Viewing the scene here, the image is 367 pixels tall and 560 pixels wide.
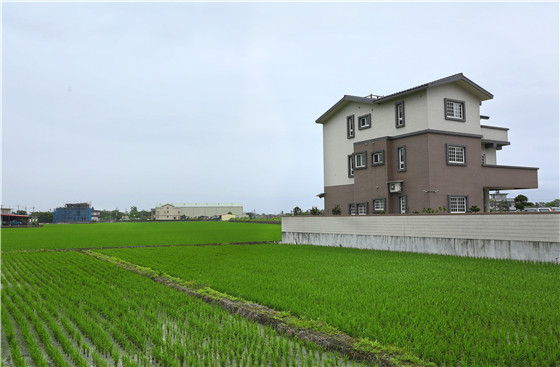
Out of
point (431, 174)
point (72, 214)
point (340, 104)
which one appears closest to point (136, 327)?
point (431, 174)

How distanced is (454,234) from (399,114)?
12.4 m

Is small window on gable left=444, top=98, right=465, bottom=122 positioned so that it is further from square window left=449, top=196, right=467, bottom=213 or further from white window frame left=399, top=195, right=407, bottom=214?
white window frame left=399, top=195, right=407, bottom=214

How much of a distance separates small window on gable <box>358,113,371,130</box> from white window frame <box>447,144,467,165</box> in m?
6.35

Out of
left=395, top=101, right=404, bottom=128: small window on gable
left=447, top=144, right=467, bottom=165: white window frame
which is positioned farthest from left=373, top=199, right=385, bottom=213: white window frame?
left=395, top=101, right=404, bottom=128: small window on gable

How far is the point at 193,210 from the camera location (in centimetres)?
15088

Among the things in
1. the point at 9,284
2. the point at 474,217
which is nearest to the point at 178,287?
the point at 9,284

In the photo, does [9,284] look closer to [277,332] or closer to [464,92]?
[277,332]

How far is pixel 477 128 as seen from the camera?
2786 cm

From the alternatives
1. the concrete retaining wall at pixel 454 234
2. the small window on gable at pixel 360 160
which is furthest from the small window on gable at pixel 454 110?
the concrete retaining wall at pixel 454 234

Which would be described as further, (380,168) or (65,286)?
(380,168)

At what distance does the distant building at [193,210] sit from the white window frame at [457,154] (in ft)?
414

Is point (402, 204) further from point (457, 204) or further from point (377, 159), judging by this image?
point (377, 159)

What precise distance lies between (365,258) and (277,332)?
36.1ft

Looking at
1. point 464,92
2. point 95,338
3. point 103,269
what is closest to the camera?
point 95,338
